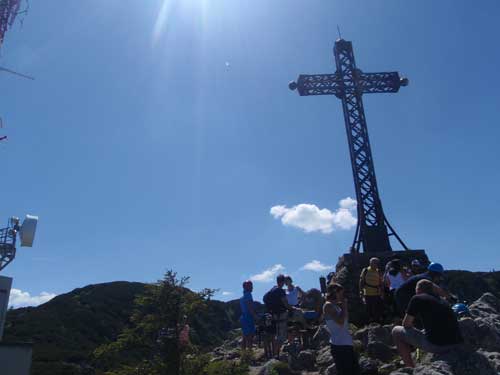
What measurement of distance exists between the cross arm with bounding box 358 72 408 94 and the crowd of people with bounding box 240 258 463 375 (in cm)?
1056

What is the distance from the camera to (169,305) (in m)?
7.26

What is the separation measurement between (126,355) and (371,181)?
38.1 feet

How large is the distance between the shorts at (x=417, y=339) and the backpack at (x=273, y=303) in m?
3.38

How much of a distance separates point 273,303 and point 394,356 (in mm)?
2421

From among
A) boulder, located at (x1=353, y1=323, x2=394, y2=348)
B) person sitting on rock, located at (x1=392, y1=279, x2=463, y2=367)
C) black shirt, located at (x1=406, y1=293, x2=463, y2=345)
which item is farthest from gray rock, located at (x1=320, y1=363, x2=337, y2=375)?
black shirt, located at (x1=406, y1=293, x2=463, y2=345)

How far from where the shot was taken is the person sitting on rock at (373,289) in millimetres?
9445

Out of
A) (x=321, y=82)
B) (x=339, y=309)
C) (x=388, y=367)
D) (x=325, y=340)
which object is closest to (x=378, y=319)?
(x=325, y=340)

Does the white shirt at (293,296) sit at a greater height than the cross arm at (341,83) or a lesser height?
lesser

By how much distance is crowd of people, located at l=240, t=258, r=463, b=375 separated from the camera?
4980 mm

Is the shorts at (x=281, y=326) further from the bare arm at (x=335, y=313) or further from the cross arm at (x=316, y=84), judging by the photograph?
the cross arm at (x=316, y=84)

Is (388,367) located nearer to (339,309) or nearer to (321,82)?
(339,309)

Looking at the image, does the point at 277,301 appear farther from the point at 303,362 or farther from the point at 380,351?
the point at 380,351

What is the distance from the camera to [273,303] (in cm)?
877

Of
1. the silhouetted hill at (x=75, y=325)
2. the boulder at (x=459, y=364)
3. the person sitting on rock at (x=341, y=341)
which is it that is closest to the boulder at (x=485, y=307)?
the person sitting on rock at (x=341, y=341)
